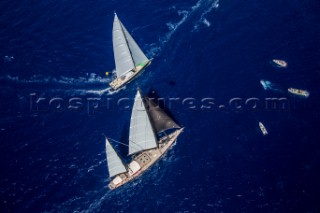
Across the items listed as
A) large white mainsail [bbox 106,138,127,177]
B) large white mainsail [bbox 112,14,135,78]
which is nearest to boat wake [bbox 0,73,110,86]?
large white mainsail [bbox 112,14,135,78]

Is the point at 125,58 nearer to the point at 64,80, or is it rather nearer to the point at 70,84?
the point at 70,84

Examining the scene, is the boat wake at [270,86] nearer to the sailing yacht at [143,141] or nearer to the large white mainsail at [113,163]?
the sailing yacht at [143,141]

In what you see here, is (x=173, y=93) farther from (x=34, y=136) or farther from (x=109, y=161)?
(x=34, y=136)

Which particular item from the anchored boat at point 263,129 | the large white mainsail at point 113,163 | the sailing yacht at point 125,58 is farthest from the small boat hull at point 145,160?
the sailing yacht at point 125,58

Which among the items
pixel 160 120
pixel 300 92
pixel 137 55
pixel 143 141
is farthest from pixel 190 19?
pixel 143 141

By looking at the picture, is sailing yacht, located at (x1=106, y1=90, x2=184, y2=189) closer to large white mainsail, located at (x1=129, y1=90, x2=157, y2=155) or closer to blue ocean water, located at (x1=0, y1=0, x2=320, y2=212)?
large white mainsail, located at (x1=129, y1=90, x2=157, y2=155)
